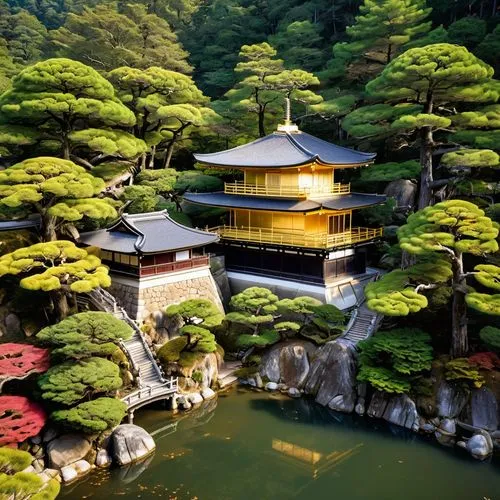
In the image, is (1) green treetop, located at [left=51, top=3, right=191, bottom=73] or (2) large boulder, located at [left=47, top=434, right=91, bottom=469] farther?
(1) green treetop, located at [left=51, top=3, right=191, bottom=73]

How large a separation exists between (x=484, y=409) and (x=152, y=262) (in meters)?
13.2

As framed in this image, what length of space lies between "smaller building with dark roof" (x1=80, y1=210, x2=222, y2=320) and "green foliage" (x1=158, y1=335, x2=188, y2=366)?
1.64 metres

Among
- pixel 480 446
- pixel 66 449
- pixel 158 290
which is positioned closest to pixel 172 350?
pixel 158 290

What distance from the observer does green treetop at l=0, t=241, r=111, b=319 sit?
653 inches

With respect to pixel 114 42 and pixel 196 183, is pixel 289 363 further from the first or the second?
pixel 114 42

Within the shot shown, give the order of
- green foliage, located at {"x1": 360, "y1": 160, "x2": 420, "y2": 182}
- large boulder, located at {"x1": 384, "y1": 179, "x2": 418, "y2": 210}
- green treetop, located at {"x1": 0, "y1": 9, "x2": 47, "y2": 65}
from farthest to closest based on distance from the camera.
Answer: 1. green treetop, located at {"x1": 0, "y1": 9, "x2": 47, "y2": 65}
2. large boulder, located at {"x1": 384, "y1": 179, "x2": 418, "y2": 210}
3. green foliage, located at {"x1": 360, "y1": 160, "x2": 420, "y2": 182}

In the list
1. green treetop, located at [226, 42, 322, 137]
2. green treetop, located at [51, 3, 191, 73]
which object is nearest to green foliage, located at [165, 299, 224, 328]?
green treetop, located at [226, 42, 322, 137]

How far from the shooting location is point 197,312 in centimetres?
1895

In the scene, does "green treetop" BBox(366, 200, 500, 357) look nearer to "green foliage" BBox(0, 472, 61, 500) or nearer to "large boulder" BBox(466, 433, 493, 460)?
"large boulder" BBox(466, 433, 493, 460)

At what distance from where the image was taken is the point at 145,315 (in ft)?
65.0

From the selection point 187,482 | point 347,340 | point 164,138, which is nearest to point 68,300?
point 187,482

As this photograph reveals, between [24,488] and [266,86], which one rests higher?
[266,86]

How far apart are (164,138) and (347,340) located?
61.1 feet

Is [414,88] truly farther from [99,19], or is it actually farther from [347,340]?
[99,19]
